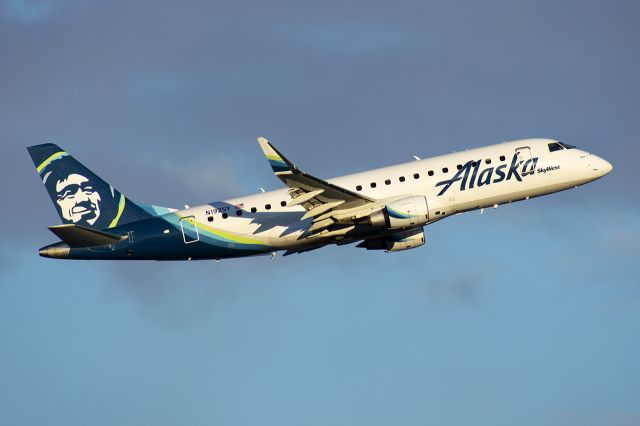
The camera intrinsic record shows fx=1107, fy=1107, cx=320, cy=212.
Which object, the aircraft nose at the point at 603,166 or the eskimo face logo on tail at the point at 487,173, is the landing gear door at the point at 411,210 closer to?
the eskimo face logo on tail at the point at 487,173

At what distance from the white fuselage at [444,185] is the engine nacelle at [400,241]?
175 inches

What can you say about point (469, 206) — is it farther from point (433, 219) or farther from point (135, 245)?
point (135, 245)

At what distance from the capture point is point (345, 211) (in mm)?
71312

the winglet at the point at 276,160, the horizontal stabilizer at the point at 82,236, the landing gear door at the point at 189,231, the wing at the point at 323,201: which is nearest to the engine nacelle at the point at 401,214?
the wing at the point at 323,201

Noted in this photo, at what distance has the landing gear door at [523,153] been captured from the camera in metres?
74.2

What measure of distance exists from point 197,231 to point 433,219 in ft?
51.7

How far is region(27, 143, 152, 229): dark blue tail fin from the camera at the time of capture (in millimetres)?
76438

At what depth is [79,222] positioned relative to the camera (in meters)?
76.4

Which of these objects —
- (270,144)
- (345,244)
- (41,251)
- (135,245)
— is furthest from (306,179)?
(41,251)

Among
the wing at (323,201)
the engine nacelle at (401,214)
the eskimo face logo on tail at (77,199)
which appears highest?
the eskimo face logo on tail at (77,199)

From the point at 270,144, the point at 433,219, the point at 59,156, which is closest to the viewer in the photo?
the point at 270,144

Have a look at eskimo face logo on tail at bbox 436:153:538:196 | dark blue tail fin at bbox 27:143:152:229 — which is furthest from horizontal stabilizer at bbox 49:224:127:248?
eskimo face logo on tail at bbox 436:153:538:196

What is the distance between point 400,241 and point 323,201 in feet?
29.4

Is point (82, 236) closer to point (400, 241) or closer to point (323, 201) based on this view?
point (323, 201)
